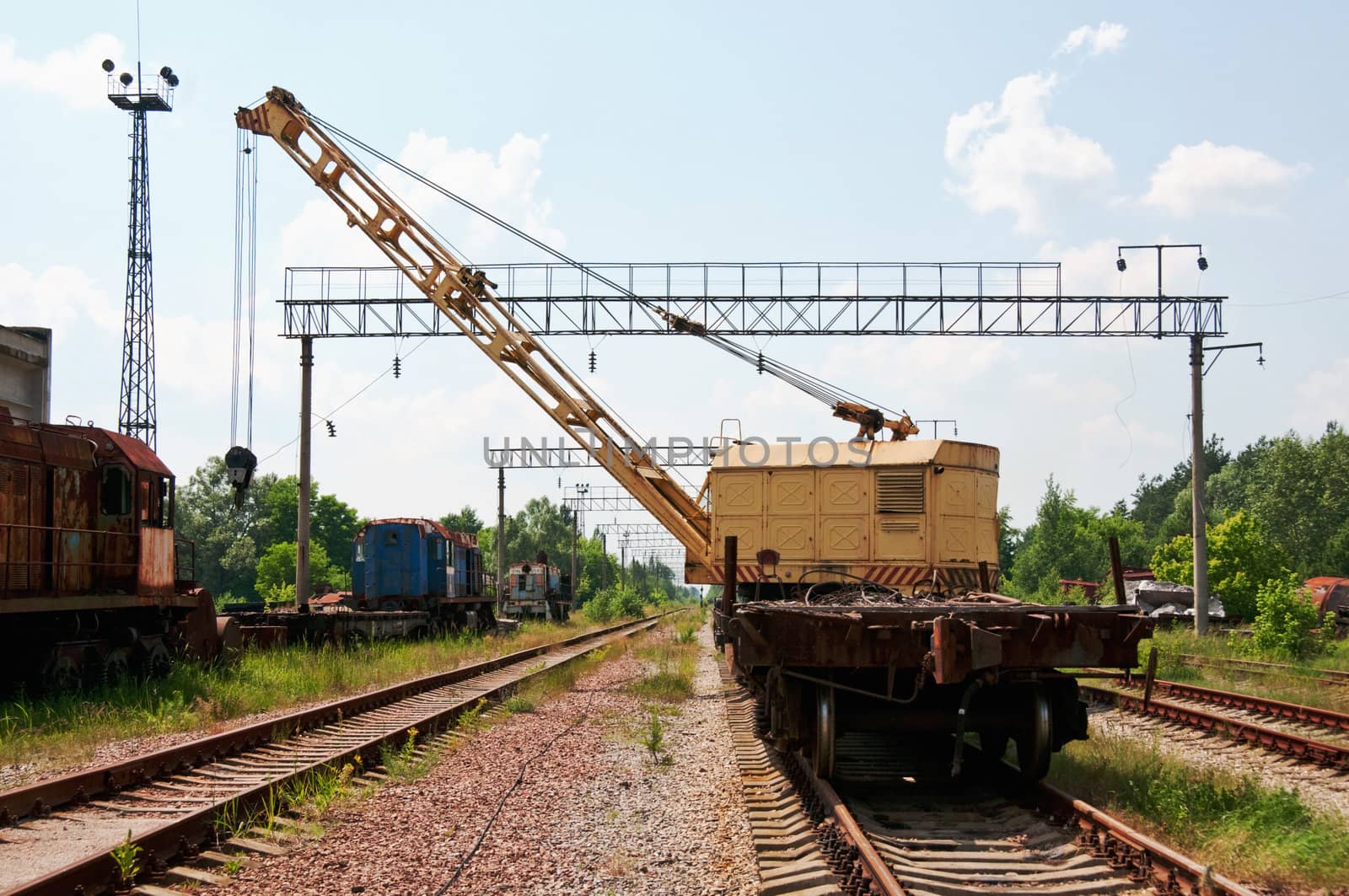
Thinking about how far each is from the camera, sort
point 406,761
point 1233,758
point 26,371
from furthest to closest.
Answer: point 26,371, point 1233,758, point 406,761

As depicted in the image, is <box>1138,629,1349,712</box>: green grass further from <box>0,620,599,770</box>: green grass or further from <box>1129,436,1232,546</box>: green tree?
<box>1129,436,1232,546</box>: green tree

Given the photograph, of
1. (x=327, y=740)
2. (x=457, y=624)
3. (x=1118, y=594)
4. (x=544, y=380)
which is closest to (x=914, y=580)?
(x=1118, y=594)

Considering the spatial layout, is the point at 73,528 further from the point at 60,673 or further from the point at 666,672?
the point at 666,672

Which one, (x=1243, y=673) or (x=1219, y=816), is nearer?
(x=1219, y=816)

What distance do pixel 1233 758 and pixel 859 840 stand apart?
19.6 feet

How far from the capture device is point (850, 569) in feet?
43.8

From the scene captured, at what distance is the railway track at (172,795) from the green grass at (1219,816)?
553 centimetres

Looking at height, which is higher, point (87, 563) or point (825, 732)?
point (87, 563)

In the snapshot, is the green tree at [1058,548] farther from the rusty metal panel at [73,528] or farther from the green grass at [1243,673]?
the rusty metal panel at [73,528]

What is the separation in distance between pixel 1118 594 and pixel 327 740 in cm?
732

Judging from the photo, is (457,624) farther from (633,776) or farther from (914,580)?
(633,776)

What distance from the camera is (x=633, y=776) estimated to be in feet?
28.9

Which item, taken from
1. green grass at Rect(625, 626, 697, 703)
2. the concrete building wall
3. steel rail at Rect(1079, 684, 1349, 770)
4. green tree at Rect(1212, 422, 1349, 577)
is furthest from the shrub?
green tree at Rect(1212, 422, 1349, 577)

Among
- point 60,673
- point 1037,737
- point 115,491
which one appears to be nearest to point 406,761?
point 1037,737
